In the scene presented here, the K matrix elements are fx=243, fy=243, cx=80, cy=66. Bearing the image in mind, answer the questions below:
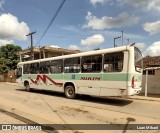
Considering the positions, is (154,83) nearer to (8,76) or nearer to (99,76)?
(99,76)

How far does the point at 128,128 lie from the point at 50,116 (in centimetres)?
333

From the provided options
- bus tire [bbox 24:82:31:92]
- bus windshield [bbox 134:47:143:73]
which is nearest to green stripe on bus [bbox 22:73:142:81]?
bus windshield [bbox 134:47:143:73]

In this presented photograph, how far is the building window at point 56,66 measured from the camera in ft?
55.5

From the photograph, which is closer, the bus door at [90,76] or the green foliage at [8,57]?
the bus door at [90,76]

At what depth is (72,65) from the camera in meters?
15.9

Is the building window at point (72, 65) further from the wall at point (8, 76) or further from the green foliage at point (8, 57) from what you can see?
the green foliage at point (8, 57)

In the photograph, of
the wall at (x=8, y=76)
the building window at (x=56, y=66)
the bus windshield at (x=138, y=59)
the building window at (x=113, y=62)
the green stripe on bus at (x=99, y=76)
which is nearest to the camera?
the green stripe on bus at (x=99, y=76)

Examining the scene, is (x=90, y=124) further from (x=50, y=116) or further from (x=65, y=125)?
(x=50, y=116)

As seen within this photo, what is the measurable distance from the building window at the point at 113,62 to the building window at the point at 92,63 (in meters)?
0.46

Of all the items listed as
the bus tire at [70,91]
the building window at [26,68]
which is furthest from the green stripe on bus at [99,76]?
the building window at [26,68]

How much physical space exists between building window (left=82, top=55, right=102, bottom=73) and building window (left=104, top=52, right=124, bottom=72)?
46 cm

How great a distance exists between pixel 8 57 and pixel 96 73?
140 ft

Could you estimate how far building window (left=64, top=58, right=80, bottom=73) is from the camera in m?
15.4

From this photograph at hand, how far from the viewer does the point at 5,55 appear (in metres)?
53.6
